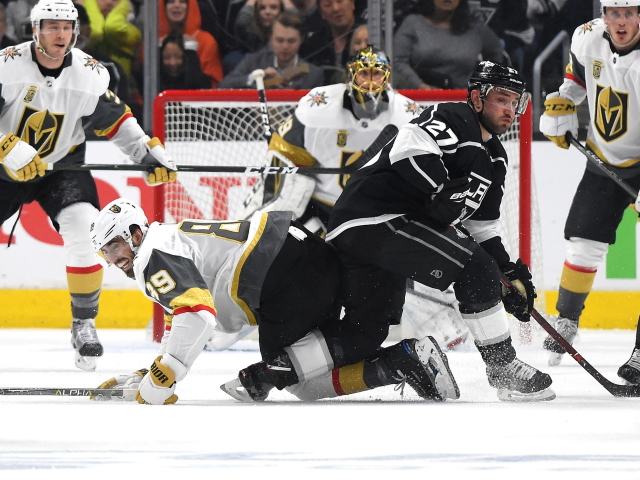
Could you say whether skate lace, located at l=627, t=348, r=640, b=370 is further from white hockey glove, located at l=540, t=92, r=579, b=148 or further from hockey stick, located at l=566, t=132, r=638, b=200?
white hockey glove, located at l=540, t=92, r=579, b=148

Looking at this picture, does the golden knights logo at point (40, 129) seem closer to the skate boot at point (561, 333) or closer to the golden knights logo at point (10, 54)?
the golden knights logo at point (10, 54)

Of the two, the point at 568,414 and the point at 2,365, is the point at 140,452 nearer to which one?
the point at 568,414

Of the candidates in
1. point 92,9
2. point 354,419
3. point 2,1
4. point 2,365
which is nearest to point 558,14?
point 92,9

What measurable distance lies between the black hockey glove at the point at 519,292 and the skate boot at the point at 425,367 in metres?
0.25

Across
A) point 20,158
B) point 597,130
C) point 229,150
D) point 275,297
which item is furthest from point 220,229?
point 229,150

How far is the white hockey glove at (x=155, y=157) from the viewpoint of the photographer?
437 centimetres

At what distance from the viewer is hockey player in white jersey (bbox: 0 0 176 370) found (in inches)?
162

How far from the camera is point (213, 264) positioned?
10.1ft

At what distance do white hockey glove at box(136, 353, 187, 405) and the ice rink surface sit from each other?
33 millimetres

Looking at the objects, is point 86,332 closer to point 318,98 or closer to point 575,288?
point 318,98

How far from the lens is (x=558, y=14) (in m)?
5.69

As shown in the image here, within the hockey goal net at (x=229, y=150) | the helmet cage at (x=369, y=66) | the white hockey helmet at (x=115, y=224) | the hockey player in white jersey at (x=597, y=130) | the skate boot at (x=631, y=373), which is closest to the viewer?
the white hockey helmet at (x=115, y=224)

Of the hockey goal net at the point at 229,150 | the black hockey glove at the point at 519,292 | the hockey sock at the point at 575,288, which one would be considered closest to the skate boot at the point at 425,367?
the black hockey glove at the point at 519,292

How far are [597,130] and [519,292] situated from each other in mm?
1154
